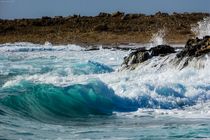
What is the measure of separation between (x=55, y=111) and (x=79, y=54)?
19.9 meters

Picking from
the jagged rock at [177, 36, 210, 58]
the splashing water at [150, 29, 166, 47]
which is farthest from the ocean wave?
the splashing water at [150, 29, 166, 47]

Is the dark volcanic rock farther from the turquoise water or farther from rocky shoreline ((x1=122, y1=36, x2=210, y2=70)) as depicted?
the turquoise water

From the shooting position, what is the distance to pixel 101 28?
172ft

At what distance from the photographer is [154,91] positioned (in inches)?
653

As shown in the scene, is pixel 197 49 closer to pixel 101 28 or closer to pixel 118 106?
pixel 118 106

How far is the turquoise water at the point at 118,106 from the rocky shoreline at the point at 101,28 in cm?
2667

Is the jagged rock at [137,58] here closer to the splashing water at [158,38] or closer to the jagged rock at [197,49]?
A: the jagged rock at [197,49]

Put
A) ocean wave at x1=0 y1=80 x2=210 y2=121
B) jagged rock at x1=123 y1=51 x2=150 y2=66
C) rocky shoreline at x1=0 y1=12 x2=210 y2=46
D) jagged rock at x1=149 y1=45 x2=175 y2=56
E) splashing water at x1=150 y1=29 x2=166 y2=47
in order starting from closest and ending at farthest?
ocean wave at x1=0 y1=80 x2=210 y2=121
jagged rock at x1=123 y1=51 x2=150 y2=66
jagged rock at x1=149 y1=45 x2=175 y2=56
splashing water at x1=150 y1=29 x2=166 y2=47
rocky shoreline at x1=0 y1=12 x2=210 y2=46

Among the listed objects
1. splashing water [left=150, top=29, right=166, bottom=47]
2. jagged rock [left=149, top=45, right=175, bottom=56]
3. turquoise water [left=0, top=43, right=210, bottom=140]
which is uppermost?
splashing water [left=150, top=29, right=166, bottom=47]

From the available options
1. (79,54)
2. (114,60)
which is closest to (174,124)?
(114,60)

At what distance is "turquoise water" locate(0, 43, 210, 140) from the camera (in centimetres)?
1168

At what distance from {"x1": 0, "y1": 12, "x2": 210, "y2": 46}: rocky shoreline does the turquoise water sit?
87.5ft

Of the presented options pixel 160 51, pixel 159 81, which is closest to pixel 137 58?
pixel 160 51

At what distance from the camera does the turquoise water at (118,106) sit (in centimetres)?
1168
